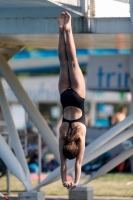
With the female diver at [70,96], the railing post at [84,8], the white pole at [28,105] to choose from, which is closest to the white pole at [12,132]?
the white pole at [28,105]

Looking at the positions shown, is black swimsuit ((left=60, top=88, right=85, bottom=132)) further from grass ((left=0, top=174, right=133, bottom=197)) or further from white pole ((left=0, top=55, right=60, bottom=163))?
grass ((left=0, top=174, right=133, bottom=197))

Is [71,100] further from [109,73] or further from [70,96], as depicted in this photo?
[109,73]

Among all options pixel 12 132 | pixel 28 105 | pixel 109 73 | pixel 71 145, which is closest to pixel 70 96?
pixel 71 145

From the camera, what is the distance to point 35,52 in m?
32.2

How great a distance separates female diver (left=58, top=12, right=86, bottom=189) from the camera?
8742mm

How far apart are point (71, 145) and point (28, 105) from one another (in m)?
4.32

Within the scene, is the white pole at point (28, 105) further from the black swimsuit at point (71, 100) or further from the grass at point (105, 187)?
the black swimsuit at point (71, 100)

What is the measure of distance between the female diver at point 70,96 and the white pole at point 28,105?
12.9 ft

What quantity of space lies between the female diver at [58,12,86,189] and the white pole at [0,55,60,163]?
12.9 feet

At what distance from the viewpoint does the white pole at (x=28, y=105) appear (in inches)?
504

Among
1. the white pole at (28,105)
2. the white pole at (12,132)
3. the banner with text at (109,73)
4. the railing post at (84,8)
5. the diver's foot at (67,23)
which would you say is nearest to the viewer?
the diver's foot at (67,23)

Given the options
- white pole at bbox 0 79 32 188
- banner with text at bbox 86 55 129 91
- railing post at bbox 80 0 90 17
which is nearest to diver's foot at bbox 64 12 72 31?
railing post at bbox 80 0 90 17

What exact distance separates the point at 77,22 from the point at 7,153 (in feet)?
8.94

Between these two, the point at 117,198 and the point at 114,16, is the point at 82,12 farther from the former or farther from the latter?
the point at 117,198
